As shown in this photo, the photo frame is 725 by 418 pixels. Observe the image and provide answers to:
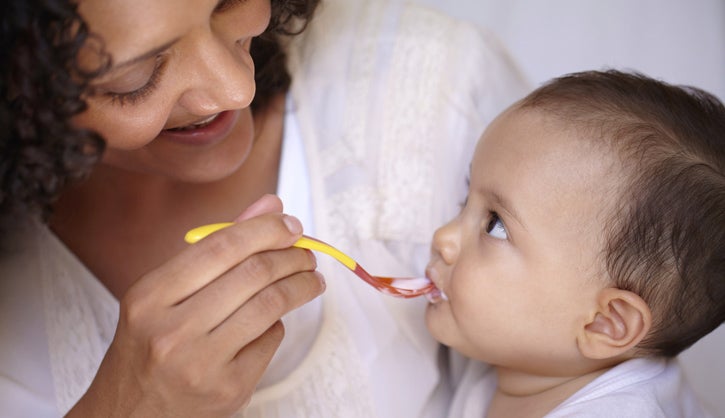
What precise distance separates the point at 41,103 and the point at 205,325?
0.32m

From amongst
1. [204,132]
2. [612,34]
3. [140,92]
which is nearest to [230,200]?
[204,132]

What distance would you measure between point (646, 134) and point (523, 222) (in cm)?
21

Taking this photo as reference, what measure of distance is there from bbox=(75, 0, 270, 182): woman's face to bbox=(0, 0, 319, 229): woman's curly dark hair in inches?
1.3

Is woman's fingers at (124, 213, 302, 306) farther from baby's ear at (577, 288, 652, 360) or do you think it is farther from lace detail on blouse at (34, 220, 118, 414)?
baby's ear at (577, 288, 652, 360)

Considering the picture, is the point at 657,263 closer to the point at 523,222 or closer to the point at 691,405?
the point at 523,222

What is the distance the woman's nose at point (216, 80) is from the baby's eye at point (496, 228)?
1.39 ft

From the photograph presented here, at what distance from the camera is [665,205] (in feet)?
3.61

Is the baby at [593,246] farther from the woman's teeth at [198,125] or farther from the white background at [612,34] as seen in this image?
the white background at [612,34]

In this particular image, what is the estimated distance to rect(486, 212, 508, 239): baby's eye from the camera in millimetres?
1219

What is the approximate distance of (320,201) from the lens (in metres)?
1.38

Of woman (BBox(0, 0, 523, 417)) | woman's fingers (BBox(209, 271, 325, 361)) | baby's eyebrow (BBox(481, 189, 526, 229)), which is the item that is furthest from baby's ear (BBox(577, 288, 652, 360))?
woman's fingers (BBox(209, 271, 325, 361))

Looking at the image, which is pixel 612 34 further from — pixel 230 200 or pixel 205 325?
pixel 205 325

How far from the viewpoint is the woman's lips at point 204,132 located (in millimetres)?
1225

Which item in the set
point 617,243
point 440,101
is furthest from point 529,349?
point 440,101
